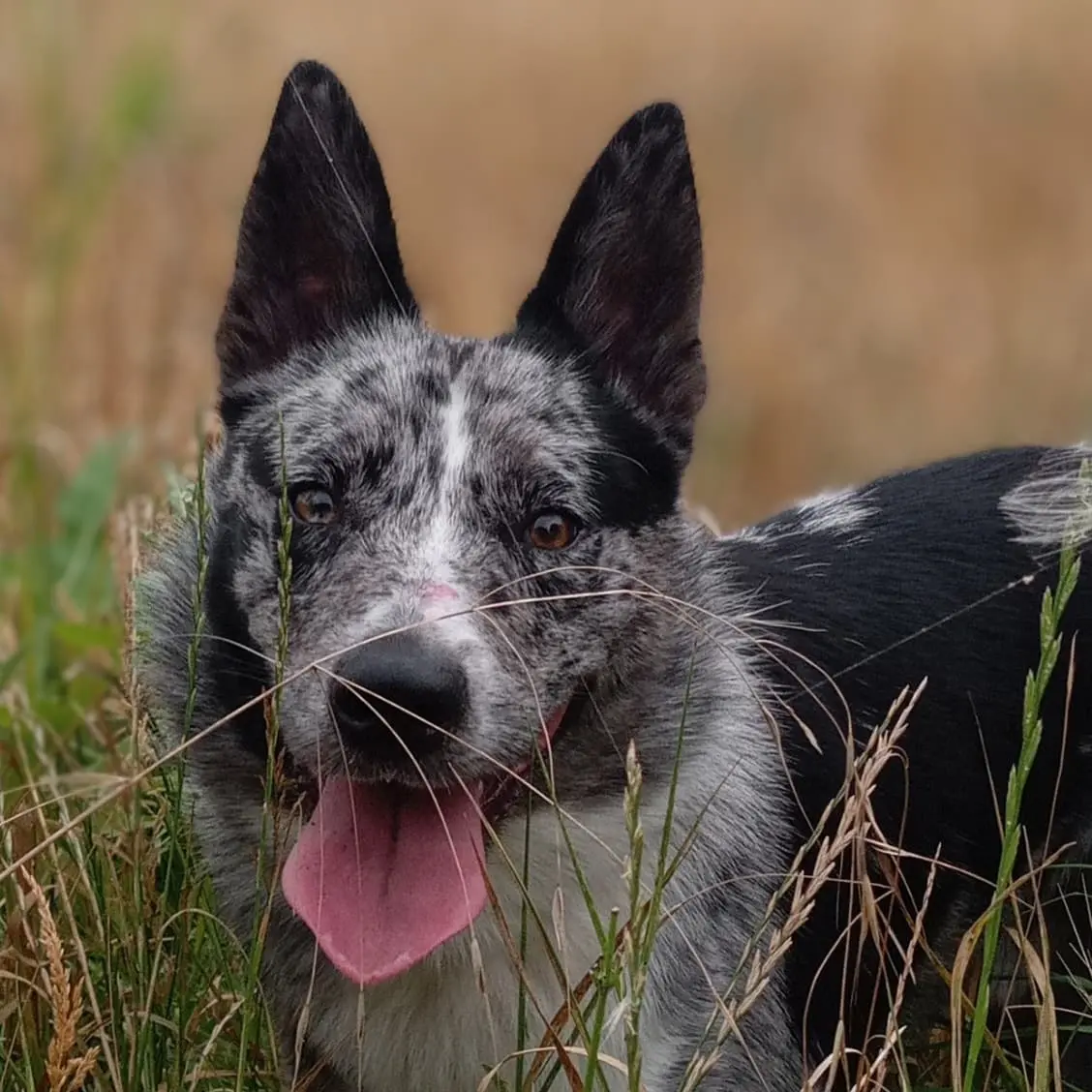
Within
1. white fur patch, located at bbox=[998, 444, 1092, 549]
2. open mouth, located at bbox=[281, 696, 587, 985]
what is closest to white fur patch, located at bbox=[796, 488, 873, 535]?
white fur patch, located at bbox=[998, 444, 1092, 549]

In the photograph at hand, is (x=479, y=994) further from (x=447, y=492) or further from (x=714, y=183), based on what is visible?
(x=714, y=183)

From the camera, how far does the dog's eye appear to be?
3357 mm

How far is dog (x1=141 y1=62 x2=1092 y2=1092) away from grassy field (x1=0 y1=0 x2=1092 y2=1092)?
37 centimetres

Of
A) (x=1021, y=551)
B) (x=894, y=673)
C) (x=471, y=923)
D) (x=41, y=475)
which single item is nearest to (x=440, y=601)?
(x=471, y=923)

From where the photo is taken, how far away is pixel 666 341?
148 inches

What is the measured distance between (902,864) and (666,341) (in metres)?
1.23

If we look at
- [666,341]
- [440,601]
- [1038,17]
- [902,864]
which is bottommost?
[902,864]

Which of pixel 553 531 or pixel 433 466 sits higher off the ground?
pixel 433 466

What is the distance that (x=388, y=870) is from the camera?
3.10 metres

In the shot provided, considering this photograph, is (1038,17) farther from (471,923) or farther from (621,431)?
(471,923)

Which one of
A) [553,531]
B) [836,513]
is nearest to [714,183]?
[836,513]

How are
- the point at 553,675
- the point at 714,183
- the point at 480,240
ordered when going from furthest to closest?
1. the point at 714,183
2. the point at 480,240
3. the point at 553,675

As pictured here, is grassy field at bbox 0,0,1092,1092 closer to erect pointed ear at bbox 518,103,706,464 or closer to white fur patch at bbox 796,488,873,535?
erect pointed ear at bbox 518,103,706,464

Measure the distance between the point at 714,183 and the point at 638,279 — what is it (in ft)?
30.2
